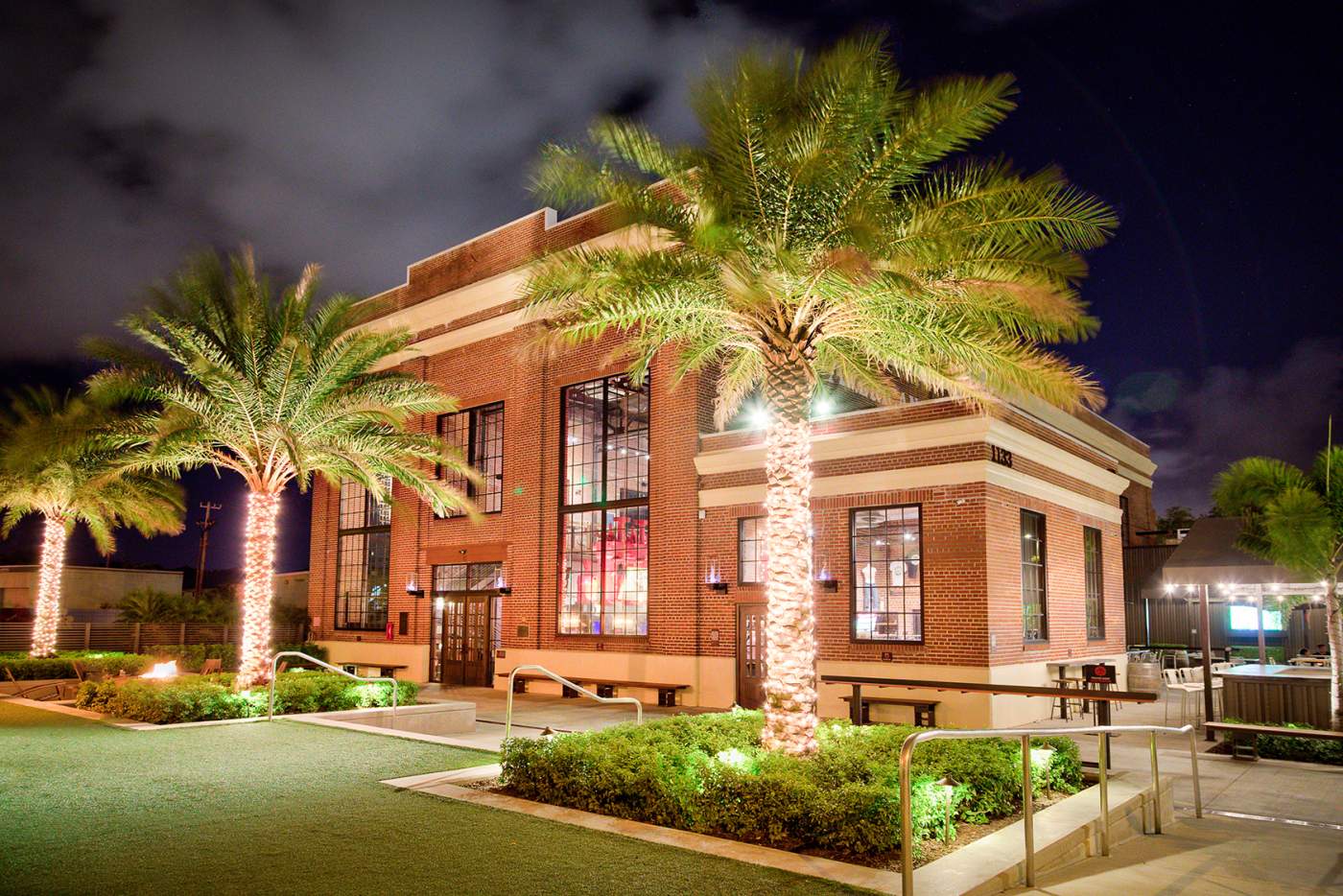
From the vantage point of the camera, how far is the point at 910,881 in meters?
5.73

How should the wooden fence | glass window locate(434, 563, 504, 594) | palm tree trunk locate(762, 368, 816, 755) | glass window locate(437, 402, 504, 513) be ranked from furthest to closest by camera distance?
1. the wooden fence
2. glass window locate(437, 402, 504, 513)
3. glass window locate(434, 563, 504, 594)
4. palm tree trunk locate(762, 368, 816, 755)

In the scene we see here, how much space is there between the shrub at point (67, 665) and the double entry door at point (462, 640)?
6745 mm

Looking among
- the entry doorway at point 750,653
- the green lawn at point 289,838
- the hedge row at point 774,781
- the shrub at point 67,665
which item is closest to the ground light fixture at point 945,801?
the hedge row at point 774,781

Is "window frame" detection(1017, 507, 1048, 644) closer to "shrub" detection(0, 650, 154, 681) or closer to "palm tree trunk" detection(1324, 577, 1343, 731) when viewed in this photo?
"palm tree trunk" detection(1324, 577, 1343, 731)

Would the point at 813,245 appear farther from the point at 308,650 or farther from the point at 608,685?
the point at 308,650

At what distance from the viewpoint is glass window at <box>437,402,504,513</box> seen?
25.3m

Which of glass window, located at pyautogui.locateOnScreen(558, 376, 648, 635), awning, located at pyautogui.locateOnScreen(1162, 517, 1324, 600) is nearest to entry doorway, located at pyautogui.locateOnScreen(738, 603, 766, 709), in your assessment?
glass window, located at pyautogui.locateOnScreen(558, 376, 648, 635)

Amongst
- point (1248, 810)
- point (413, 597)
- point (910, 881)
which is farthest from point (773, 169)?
point (413, 597)

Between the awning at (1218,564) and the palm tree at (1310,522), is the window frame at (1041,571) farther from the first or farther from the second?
the palm tree at (1310,522)

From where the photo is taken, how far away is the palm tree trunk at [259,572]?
675 inches

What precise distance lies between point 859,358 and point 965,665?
231 inches

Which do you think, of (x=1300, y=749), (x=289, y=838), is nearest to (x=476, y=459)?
(x=289, y=838)

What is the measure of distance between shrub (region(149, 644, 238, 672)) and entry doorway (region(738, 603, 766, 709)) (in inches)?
649

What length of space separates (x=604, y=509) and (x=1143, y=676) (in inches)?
479
